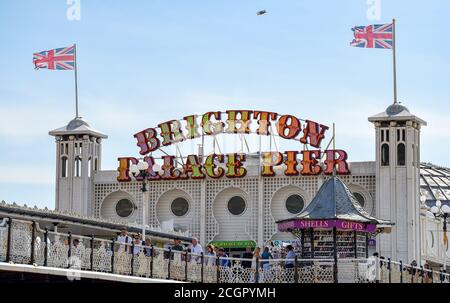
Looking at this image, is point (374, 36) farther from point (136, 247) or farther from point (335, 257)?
point (136, 247)

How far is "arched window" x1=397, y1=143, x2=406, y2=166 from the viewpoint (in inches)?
2677

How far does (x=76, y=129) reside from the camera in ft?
246

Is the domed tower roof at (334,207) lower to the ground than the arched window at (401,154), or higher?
lower

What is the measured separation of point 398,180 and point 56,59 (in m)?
19.7

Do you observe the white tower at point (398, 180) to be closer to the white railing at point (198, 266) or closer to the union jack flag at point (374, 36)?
the union jack flag at point (374, 36)

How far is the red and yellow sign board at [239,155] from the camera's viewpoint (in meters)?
69.3

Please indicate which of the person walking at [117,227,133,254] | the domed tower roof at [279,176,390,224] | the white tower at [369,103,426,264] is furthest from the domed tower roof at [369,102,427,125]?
the person walking at [117,227,133,254]

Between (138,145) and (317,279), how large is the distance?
3582 cm

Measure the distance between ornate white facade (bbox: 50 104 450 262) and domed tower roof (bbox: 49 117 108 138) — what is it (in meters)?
0.06

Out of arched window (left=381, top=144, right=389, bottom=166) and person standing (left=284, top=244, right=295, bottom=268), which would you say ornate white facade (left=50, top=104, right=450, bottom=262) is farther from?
person standing (left=284, top=244, right=295, bottom=268)

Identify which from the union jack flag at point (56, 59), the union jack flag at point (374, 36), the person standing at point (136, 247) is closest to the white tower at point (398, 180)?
the union jack flag at point (374, 36)

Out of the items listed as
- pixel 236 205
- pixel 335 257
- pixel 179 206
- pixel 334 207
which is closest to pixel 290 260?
pixel 335 257

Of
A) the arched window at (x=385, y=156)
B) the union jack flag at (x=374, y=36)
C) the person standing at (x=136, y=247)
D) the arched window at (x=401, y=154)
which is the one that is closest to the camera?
the person standing at (x=136, y=247)
